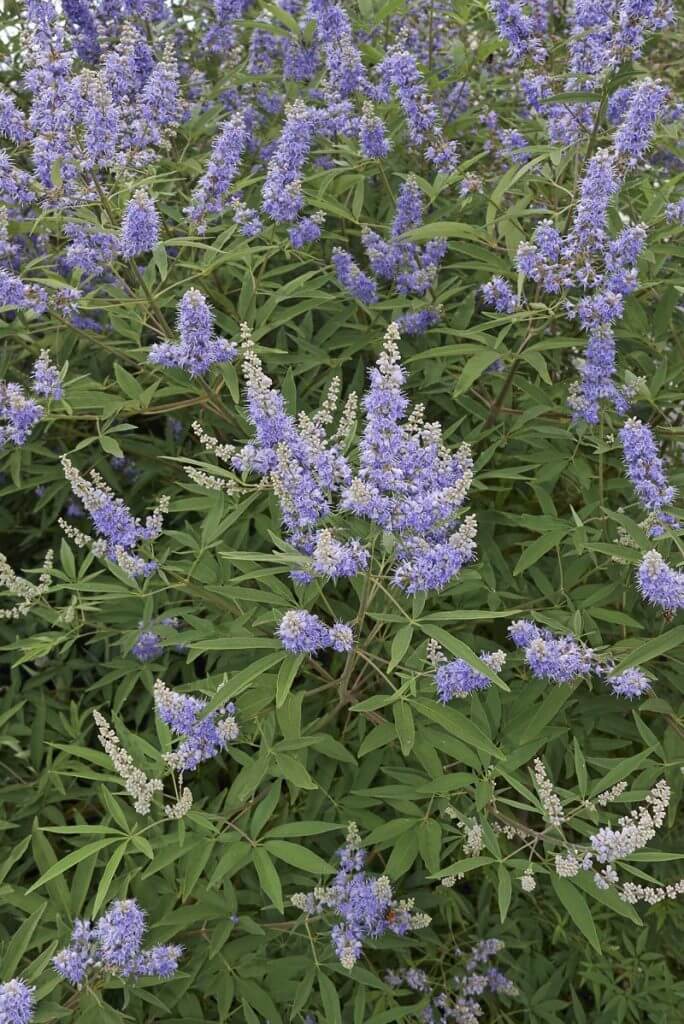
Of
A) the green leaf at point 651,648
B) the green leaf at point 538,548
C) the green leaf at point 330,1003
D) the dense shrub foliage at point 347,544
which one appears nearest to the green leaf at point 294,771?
the dense shrub foliage at point 347,544

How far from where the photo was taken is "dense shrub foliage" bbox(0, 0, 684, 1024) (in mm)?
3244

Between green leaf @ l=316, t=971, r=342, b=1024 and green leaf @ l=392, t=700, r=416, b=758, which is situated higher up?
green leaf @ l=392, t=700, r=416, b=758

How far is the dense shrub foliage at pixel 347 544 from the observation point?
3.24 meters

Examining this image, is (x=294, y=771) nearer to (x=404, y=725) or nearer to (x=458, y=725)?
(x=404, y=725)

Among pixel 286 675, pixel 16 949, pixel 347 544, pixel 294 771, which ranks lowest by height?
pixel 16 949

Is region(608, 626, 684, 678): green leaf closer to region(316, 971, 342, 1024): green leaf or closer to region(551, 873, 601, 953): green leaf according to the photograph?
region(551, 873, 601, 953): green leaf

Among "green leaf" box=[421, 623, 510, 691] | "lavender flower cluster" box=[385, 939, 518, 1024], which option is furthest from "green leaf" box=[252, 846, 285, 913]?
"lavender flower cluster" box=[385, 939, 518, 1024]

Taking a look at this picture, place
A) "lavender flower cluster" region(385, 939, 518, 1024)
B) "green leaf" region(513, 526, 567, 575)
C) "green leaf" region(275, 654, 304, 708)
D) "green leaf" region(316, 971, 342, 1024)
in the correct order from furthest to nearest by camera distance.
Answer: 1. "lavender flower cluster" region(385, 939, 518, 1024)
2. "green leaf" region(513, 526, 567, 575)
3. "green leaf" region(316, 971, 342, 1024)
4. "green leaf" region(275, 654, 304, 708)

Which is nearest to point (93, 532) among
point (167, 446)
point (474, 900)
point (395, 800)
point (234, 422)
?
point (167, 446)

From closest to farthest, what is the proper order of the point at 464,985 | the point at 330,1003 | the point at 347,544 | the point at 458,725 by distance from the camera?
the point at 347,544, the point at 458,725, the point at 330,1003, the point at 464,985

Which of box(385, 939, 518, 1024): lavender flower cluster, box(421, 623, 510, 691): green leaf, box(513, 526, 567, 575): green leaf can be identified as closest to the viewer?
box(421, 623, 510, 691): green leaf

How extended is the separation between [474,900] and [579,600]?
1842 mm

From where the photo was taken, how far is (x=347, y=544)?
9.70 feet

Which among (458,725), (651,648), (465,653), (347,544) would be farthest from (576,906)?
(347,544)
